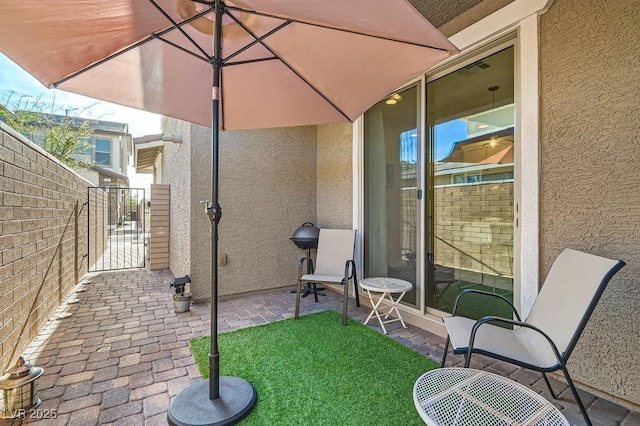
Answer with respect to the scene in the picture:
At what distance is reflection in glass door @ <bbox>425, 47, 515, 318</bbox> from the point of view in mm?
2883

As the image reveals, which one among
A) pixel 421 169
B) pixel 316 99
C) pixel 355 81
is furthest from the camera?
pixel 421 169

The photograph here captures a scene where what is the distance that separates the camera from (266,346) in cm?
301

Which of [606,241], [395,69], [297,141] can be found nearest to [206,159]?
[297,141]

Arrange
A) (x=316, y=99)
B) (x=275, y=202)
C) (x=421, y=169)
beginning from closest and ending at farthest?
1. (x=316, y=99)
2. (x=421, y=169)
3. (x=275, y=202)

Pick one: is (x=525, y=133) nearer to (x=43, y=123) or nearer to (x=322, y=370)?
(x=322, y=370)

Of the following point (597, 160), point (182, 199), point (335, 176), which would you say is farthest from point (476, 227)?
point (182, 199)

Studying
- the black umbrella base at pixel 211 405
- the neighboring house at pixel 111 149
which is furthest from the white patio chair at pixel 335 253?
the neighboring house at pixel 111 149

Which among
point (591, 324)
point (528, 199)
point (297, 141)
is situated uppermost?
point (297, 141)

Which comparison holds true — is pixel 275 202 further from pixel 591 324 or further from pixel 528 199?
pixel 591 324

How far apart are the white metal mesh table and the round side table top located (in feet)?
5.77

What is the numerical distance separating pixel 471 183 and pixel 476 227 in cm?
47

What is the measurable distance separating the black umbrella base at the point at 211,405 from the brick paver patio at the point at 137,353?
0.12m

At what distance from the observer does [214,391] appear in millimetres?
2119

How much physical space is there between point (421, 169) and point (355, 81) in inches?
60.6
